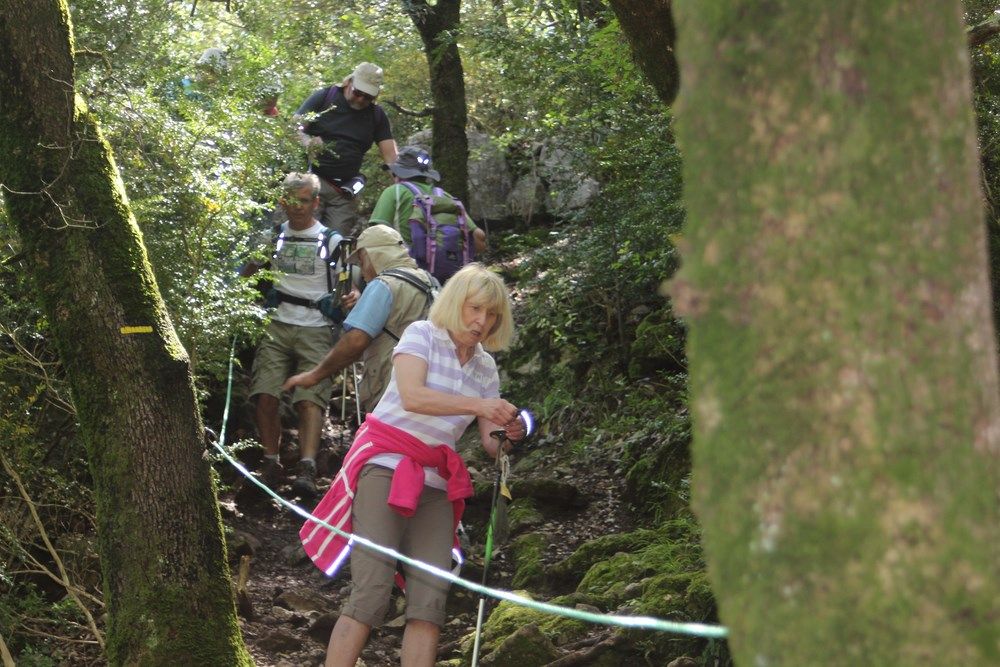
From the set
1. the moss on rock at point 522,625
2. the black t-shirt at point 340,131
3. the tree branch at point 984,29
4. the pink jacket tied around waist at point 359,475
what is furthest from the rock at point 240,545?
the tree branch at point 984,29

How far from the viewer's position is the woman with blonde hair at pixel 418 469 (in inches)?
194

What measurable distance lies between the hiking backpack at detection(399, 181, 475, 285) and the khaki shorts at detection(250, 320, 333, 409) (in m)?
0.96

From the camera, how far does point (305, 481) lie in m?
8.59

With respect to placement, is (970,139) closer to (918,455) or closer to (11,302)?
(918,455)

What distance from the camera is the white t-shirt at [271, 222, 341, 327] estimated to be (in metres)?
8.75

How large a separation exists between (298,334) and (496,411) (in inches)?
162

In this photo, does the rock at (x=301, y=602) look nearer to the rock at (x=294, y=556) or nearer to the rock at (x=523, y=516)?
the rock at (x=294, y=556)

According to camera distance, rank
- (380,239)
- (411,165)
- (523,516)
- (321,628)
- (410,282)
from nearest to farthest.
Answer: (321,628) < (410,282) < (380,239) < (523,516) < (411,165)

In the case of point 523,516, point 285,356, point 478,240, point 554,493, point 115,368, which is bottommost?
point 523,516

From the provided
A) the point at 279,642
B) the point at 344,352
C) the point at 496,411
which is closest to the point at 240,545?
the point at 279,642

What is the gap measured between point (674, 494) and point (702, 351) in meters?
5.85

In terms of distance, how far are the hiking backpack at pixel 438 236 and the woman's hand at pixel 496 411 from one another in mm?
4031

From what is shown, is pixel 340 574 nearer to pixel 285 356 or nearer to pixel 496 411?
pixel 285 356

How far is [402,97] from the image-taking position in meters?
16.4
